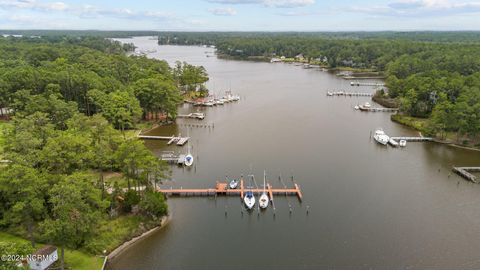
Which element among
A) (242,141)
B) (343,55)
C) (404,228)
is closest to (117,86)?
(242,141)

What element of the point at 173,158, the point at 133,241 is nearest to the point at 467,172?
the point at 173,158

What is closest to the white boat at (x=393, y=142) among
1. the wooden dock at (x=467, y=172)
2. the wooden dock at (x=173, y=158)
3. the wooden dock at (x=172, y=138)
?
the wooden dock at (x=467, y=172)

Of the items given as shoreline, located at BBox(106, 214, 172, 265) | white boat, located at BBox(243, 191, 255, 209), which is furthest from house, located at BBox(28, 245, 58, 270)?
white boat, located at BBox(243, 191, 255, 209)

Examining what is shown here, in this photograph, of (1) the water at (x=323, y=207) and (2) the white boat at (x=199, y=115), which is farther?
(2) the white boat at (x=199, y=115)

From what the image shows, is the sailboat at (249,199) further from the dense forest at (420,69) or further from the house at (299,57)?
the house at (299,57)

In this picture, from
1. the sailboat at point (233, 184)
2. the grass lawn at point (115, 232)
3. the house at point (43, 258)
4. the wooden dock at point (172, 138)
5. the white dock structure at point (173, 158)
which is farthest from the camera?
the wooden dock at point (172, 138)

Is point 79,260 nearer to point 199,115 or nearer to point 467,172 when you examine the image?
point 467,172

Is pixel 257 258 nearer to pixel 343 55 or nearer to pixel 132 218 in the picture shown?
pixel 132 218
